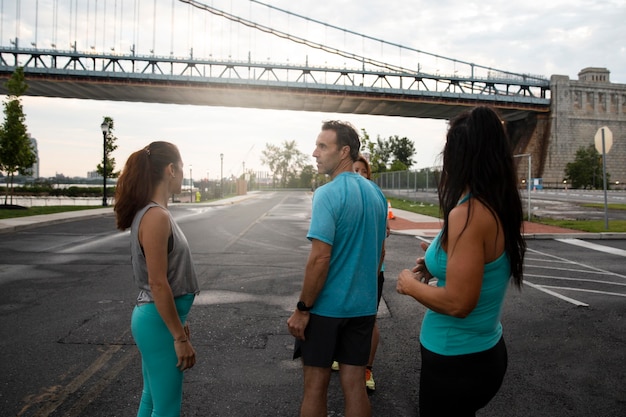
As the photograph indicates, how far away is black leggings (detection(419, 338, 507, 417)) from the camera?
2.08 metres

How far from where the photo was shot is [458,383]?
2.08 m

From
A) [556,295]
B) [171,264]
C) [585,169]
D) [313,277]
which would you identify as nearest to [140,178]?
[171,264]

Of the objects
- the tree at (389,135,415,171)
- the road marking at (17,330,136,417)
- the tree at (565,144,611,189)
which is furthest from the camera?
the tree at (389,135,415,171)

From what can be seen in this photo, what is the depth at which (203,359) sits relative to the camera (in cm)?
463

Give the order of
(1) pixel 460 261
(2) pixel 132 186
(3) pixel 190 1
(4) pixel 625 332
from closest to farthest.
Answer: (1) pixel 460 261 < (2) pixel 132 186 < (4) pixel 625 332 < (3) pixel 190 1

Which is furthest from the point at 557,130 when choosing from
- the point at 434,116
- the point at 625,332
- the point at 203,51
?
the point at 203,51

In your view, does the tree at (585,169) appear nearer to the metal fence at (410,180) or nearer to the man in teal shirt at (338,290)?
the metal fence at (410,180)

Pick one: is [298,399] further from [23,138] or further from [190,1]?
[190,1]

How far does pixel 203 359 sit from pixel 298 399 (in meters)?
1.22

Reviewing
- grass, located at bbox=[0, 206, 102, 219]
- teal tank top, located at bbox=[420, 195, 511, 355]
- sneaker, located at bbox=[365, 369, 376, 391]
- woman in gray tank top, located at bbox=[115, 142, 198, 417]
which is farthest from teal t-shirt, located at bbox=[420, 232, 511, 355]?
grass, located at bbox=[0, 206, 102, 219]

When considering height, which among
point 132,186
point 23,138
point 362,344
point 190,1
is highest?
point 190,1

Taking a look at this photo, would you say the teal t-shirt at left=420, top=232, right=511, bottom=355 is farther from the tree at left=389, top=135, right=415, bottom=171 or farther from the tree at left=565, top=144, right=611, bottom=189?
the tree at left=389, top=135, right=415, bottom=171

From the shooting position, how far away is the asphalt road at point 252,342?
3.73 meters

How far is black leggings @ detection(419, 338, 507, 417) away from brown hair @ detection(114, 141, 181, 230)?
1.51 m
